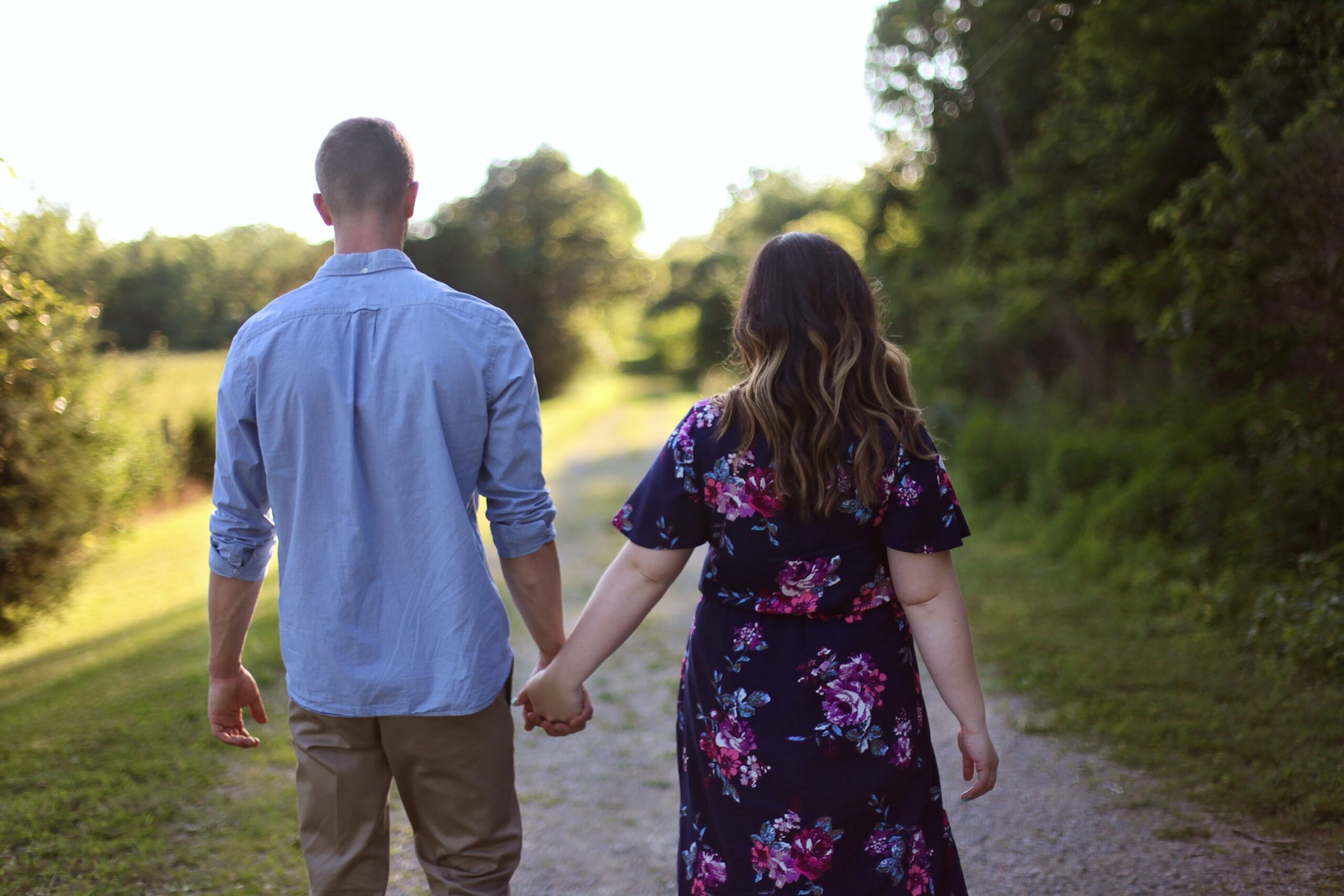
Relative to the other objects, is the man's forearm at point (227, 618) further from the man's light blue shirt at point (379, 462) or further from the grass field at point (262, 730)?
the grass field at point (262, 730)

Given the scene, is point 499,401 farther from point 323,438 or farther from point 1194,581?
point 1194,581

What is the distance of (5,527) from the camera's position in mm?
6562

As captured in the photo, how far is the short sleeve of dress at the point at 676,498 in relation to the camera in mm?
2184

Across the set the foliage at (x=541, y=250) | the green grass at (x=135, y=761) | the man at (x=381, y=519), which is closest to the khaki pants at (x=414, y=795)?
the man at (x=381, y=519)

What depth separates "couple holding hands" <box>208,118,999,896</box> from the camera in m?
2.13

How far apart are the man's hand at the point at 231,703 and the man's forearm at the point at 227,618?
0.03m

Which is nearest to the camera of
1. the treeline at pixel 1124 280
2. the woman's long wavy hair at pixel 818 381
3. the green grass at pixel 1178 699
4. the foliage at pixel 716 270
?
the woman's long wavy hair at pixel 818 381

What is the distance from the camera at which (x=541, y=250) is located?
107ft

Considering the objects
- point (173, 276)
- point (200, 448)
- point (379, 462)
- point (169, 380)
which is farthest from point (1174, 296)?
point (200, 448)

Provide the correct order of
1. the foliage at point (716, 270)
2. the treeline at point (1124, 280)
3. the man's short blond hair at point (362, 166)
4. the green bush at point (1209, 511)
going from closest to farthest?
the man's short blond hair at point (362, 166) → the green bush at point (1209, 511) → the treeline at point (1124, 280) → the foliage at point (716, 270)

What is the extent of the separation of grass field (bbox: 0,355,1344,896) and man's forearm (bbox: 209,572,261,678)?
1441 mm

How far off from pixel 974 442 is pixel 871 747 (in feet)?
31.0

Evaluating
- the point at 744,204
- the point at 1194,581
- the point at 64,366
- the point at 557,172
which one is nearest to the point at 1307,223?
the point at 1194,581

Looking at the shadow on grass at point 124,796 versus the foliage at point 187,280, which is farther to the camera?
the foliage at point 187,280
